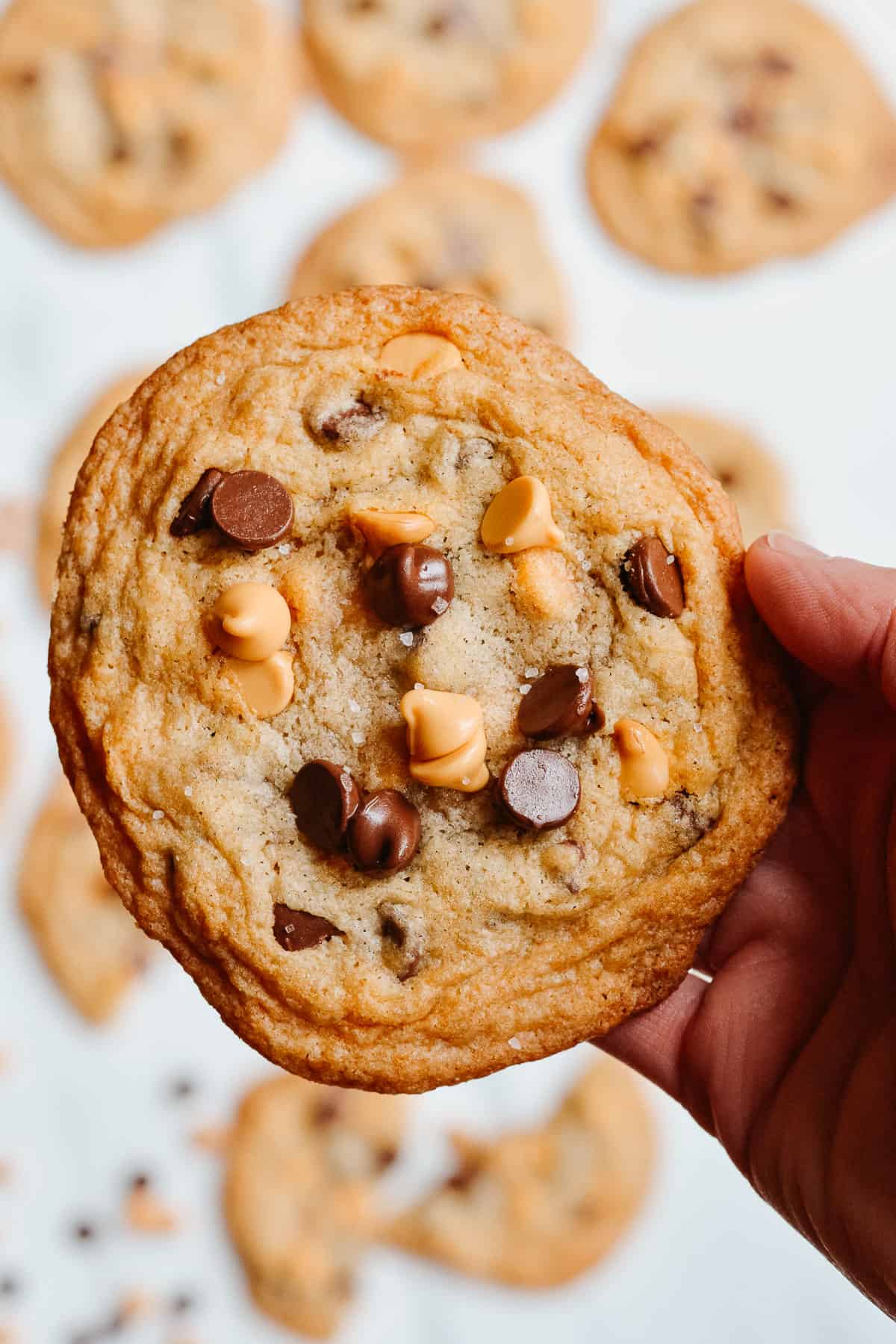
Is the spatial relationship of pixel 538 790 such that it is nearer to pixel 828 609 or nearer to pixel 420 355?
pixel 828 609

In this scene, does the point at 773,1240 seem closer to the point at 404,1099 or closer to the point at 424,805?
the point at 404,1099

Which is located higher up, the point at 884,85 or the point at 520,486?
the point at 884,85

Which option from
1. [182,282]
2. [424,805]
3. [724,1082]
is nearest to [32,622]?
[182,282]

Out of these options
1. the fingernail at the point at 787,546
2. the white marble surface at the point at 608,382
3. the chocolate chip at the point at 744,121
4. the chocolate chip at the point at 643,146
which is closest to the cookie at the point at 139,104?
the white marble surface at the point at 608,382

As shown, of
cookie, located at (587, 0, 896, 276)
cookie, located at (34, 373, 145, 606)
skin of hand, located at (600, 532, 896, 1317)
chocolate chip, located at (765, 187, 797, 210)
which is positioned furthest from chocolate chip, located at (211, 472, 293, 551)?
chocolate chip, located at (765, 187, 797, 210)

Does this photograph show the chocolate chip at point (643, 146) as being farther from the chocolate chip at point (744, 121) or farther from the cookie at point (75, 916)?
the cookie at point (75, 916)

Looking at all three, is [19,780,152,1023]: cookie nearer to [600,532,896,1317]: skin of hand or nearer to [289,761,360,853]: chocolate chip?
[600,532,896,1317]: skin of hand
